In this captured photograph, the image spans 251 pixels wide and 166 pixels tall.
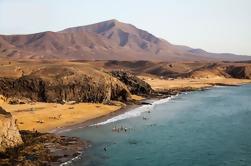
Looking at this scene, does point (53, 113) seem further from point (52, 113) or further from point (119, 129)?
point (119, 129)

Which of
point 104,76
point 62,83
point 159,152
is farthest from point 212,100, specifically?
point 159,152

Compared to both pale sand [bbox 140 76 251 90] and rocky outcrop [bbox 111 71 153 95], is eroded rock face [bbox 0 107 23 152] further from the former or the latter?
pale sand [bbox 140 76 251 90]

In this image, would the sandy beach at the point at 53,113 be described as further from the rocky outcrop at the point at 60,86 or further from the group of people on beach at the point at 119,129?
the group of people on beach at the point at 119,129

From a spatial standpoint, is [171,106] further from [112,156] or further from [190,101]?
[112,156]

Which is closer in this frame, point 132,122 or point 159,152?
point 159,152

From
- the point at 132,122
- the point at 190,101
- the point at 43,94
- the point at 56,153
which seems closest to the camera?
the point at 56,153

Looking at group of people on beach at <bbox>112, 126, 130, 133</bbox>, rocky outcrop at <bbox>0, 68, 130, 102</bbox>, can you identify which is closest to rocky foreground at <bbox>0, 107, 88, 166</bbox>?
group of people on beach at <bbox>112, 126, 130, 133</bbox>
